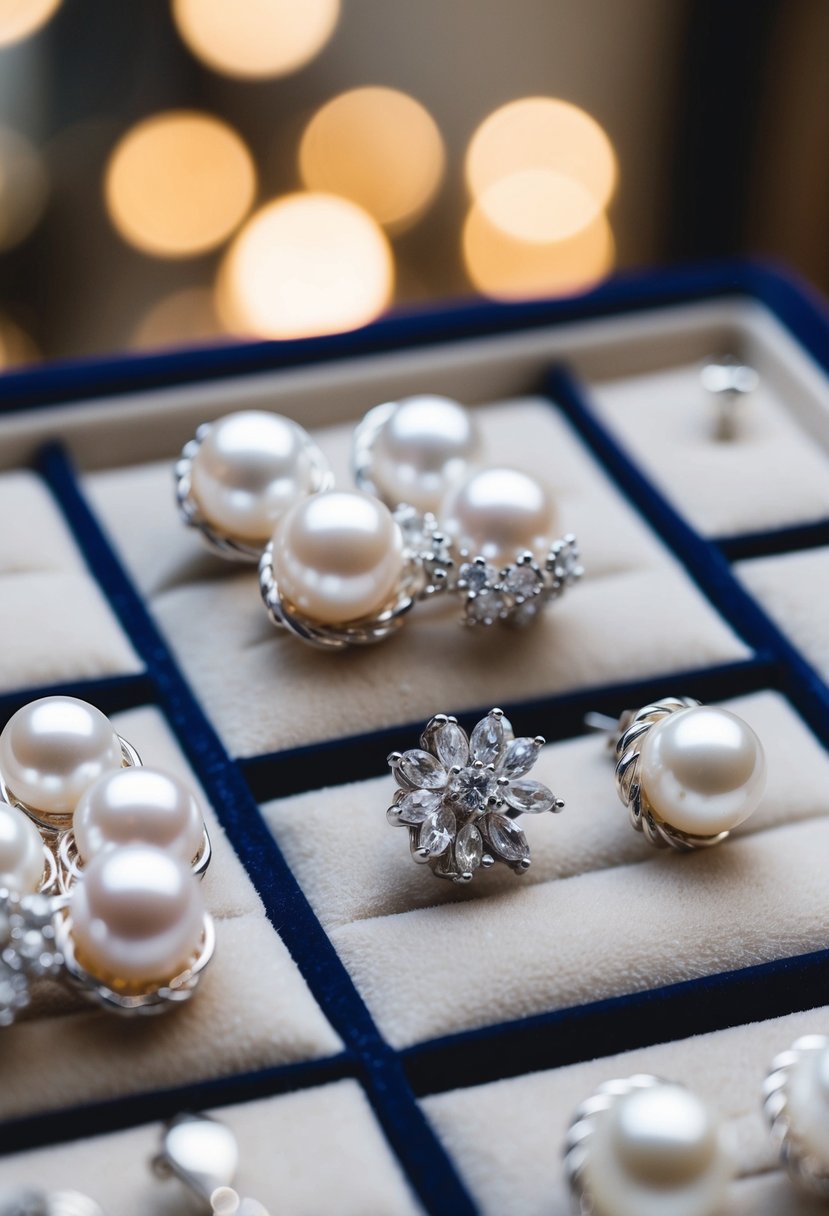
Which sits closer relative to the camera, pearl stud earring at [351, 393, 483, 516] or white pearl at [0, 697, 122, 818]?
white pearl at [0, 697, 122, 818]

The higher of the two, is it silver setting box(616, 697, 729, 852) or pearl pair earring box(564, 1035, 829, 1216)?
silver setting box(616, 697, 729, 852)

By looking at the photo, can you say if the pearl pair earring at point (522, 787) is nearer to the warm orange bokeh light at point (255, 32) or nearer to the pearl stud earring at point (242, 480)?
the pearl stud earring at point (242, 480)

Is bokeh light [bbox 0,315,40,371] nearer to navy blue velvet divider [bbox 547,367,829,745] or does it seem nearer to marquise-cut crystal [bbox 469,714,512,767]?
navy blue velvet divider [bbox 547,367,829,745]

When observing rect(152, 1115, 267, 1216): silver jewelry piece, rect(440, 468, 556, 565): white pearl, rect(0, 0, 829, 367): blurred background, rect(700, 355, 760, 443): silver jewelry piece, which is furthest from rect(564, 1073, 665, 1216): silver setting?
rect(0, 0, 829, 367): blurred background

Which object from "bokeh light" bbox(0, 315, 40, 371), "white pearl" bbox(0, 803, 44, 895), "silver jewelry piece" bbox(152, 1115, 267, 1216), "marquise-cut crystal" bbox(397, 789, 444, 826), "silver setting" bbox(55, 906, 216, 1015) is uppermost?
"bokeh light" bbox(0, 315, 40, 371)

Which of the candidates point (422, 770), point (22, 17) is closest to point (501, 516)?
point (422, 770)

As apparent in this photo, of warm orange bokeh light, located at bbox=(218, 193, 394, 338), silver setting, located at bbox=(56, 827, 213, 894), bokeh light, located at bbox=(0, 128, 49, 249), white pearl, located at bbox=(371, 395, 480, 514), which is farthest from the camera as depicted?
warm orange bokeh light, located at bbox=(218, 193, 394, 338)
